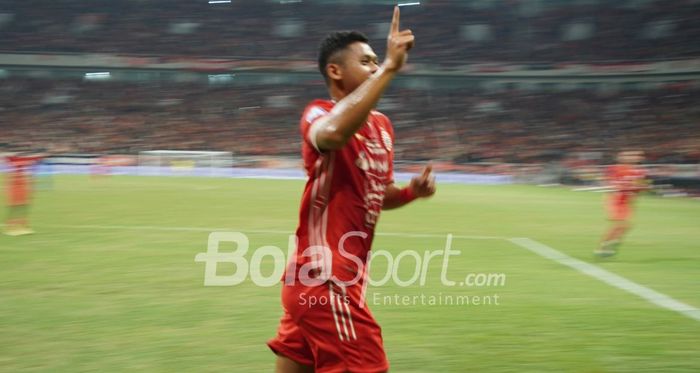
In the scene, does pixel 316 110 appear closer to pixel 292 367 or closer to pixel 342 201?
pixel 342 201

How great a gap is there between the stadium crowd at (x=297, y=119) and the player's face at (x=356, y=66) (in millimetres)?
36891

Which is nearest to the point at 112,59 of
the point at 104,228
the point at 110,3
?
the point at 110,3

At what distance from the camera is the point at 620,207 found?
11.5 m

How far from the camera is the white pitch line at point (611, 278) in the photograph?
7551 millimetres

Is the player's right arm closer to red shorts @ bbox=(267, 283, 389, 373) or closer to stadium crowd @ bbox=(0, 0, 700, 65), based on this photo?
red shorts @ bbox=(267, 283, 389, 373)

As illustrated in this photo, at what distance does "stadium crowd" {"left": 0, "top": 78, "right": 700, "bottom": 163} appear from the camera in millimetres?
40156

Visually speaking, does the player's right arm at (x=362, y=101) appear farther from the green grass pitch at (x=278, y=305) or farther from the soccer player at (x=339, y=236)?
the green grass pitch at (x=278, y=305)

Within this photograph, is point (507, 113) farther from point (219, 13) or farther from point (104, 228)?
point (104, 228)

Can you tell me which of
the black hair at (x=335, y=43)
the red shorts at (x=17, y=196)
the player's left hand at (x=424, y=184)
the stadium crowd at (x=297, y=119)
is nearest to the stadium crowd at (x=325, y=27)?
the stadium crowd at (x=297, y=119)

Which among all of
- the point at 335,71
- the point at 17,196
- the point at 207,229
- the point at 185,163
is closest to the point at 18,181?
the point at 17,196

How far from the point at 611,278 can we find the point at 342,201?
7516 mm

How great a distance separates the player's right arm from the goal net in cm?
3319

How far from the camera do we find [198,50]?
48844mm

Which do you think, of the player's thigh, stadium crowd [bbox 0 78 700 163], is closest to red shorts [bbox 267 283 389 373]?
the player's thigh
